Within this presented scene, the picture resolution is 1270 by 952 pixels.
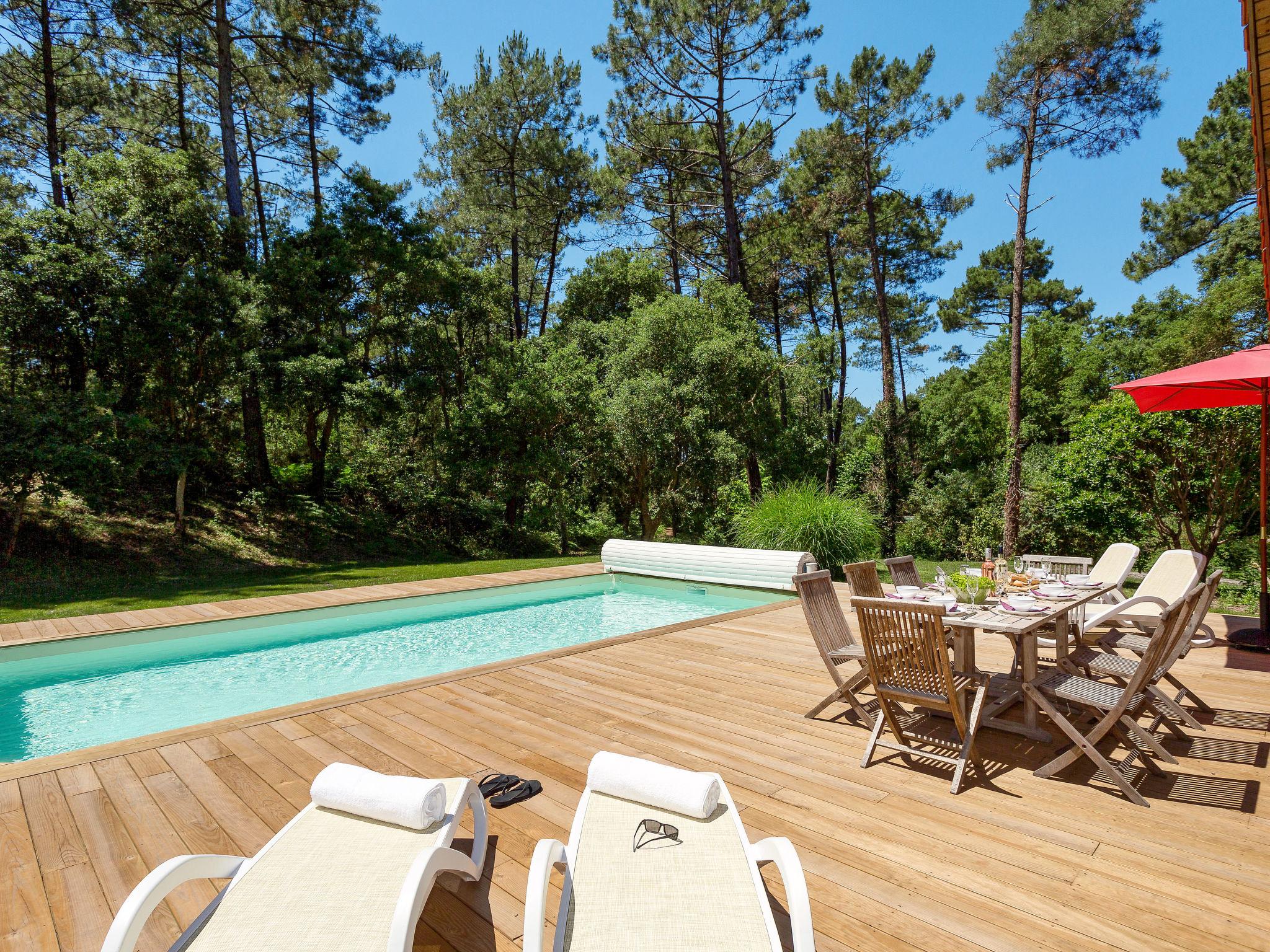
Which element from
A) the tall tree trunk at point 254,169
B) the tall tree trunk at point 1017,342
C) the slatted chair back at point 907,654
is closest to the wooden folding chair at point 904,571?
the slatted chair back at point 907,654

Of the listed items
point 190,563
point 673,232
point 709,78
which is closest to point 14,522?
point 190,563

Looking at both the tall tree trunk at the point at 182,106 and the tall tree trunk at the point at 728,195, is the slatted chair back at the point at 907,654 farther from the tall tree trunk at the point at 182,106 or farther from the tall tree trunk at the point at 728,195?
the tall tree trunk at the point at 182,106

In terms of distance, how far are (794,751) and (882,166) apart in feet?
56.5

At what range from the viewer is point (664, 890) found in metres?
1.71

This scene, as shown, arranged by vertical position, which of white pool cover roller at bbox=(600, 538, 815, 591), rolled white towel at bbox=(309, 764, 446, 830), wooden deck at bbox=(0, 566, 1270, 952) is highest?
rolled white towel at bbox=(309, 764, 446, 830)

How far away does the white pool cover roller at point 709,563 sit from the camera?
8312mm

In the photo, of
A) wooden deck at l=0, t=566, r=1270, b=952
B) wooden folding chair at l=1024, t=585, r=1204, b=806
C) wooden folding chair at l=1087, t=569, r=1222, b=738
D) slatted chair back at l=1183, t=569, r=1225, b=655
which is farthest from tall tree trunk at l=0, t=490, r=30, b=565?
slatted chair back at l=1183, t=569, r=1225, b=655

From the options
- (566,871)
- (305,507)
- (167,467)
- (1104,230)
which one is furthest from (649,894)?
(1104,230)

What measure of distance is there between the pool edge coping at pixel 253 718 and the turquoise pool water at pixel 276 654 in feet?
1.33

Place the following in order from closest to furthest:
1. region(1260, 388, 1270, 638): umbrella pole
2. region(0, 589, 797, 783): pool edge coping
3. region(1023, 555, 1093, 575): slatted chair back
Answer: region(0, 589, 797, 783): pool edge coping → region(1023, 555, 1093, 575): slatted chair back → region(1260, 388, 1270, 638): umbrella pole

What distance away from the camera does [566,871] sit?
70.0 inches

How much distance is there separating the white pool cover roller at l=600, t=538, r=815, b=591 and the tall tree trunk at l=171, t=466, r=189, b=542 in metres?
7.42

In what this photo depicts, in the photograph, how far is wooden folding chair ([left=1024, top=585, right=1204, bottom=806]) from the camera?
273cm

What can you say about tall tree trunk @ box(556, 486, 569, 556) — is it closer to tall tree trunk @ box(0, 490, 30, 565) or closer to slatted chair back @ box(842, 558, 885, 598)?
tall tree trunk @ box(0, 490, 30, 565)
